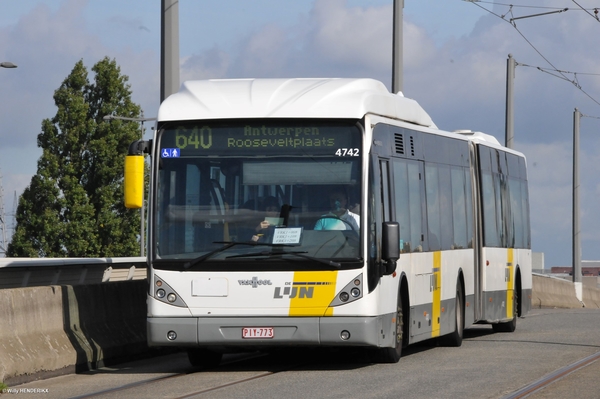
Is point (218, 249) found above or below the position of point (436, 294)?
above

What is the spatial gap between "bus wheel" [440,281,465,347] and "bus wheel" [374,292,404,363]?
2.97 m

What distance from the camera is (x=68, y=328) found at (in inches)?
564

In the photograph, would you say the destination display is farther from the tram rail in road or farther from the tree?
the tree

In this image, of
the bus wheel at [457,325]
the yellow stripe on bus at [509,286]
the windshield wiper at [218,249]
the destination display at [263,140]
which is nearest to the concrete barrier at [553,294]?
the yellow stripe on bus at [509,286]

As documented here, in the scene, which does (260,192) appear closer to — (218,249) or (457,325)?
(218,249)

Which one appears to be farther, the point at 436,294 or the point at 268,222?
the point at 436,294

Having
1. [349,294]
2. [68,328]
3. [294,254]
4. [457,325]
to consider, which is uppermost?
[294,254]

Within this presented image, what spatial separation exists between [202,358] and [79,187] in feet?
169

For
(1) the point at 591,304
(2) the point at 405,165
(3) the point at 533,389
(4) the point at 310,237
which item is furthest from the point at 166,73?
(1) the point at 591,304

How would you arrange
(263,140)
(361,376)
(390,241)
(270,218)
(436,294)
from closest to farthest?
(361,376), (270,218), (390,241), (263,140), (436,294)

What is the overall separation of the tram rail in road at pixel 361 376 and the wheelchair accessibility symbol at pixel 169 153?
234 cm

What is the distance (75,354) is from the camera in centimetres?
1416

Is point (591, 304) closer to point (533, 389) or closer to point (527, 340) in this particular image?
point (527, 340)

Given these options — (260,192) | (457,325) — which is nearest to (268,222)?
(260,192)
